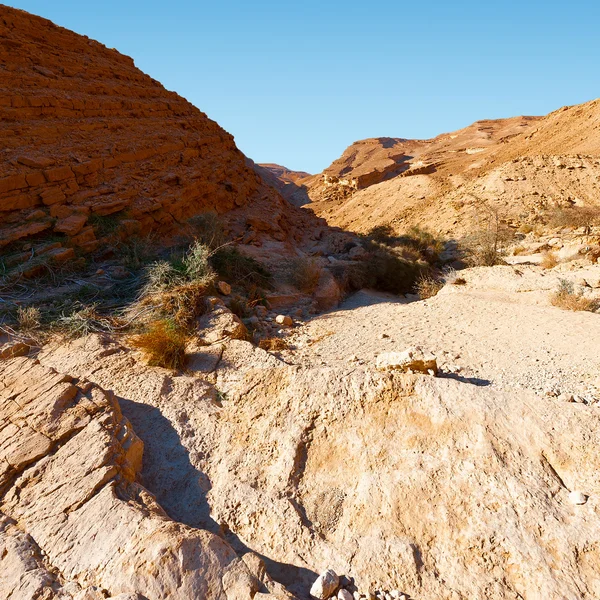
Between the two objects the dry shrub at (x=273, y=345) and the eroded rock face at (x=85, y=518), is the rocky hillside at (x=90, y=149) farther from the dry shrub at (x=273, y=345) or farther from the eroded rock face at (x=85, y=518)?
the eroded rock face at (x=85, y=518)

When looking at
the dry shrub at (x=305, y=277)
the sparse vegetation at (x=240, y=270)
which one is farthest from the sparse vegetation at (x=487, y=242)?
the sparse vegetation at (x=240, y=270)

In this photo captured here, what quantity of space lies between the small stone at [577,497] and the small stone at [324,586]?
1447mm

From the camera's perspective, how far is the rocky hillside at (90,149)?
7594 millimetres

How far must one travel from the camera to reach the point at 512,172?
671 inches

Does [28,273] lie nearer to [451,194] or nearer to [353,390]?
[353,390]

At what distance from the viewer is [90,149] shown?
8.92m

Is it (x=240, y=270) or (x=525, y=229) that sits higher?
(x=240, y=270)

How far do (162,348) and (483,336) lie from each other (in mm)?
3432

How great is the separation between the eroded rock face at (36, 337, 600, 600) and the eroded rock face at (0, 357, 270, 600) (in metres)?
0.40

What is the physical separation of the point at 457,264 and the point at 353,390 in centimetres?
835

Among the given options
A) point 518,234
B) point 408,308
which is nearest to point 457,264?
point 518,234

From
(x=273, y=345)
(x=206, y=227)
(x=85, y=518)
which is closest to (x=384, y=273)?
(x=206, y=227)

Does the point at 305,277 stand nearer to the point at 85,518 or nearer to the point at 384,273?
the point at 384,273

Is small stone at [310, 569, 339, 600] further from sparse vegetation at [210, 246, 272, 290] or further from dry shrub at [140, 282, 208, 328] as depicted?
sparse vegetation at [210, 246, 272, 290]
